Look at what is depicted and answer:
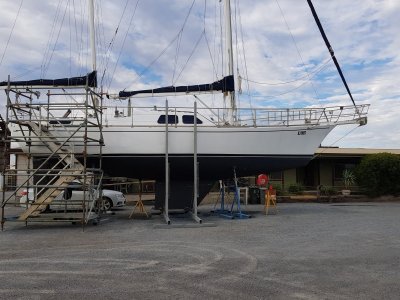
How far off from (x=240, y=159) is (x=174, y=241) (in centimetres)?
626

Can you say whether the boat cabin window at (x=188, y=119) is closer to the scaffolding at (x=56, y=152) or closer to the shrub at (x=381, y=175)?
the scaffolding at (x=56, y=152)

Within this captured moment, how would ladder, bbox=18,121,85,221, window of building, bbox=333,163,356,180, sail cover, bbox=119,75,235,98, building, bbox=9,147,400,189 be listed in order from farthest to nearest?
window of building, bbox=333,163,356,180, building, bbox=9,147,400,189, sail cover, bbox=119,75,235,98, ladder, bbox=18,121,85,221

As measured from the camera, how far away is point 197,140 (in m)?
15.1

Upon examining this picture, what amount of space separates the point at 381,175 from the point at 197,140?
1404 centimetres

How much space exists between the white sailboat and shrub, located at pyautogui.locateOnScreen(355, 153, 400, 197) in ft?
32.5

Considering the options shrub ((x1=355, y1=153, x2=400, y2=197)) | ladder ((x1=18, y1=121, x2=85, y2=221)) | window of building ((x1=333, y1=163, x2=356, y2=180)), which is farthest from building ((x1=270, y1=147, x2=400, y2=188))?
ladder ((x1=18, y1=121, x2=85, y2=221))

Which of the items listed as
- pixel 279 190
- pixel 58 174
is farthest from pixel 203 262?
pixel 279 190

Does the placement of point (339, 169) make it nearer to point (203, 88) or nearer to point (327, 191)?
point (327, 191)

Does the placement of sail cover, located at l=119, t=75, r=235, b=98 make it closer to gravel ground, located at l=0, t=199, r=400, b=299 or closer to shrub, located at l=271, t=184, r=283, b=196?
gravel ground, located at l=0, t=199, r=400, b=299

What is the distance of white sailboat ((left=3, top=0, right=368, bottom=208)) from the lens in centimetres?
1507

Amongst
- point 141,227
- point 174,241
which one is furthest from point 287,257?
point 141,227

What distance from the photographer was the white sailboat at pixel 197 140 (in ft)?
49.4

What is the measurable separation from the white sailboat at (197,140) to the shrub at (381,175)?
991cm

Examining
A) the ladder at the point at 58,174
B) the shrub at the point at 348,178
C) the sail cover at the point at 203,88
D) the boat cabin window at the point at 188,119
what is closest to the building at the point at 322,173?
the shrub at the point at 348,178
